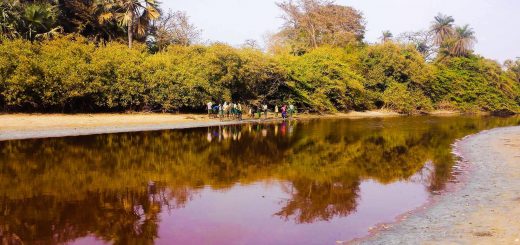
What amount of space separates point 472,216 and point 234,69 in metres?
35.5

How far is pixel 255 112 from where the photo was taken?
49.2 metres

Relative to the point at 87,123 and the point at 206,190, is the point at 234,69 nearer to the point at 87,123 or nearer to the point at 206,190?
the point at 87,123

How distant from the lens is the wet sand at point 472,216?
7.98 meters

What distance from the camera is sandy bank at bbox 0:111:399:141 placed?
27031 mm

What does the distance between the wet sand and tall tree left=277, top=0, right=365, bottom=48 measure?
53303 mm

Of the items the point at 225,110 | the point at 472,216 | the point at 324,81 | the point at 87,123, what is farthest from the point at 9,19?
the point at 472,216

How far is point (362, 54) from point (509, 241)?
5870cm

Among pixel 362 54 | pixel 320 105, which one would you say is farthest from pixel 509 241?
pixel 362 54

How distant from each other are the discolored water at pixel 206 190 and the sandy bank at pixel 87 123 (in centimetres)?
399

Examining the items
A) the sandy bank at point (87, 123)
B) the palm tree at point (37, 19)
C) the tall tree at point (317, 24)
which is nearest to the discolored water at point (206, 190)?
the sandy bank at point (87, 123)

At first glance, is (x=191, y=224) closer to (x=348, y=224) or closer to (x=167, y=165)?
(x=348, y=224)

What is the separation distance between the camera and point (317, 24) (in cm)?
6744

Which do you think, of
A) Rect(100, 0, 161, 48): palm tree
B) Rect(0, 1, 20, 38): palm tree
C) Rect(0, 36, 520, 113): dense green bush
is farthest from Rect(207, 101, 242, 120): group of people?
Rect(0, 1, 20, 38): palm tree

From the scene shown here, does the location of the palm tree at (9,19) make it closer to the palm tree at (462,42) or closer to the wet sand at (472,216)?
the wet sand at (472,216)
